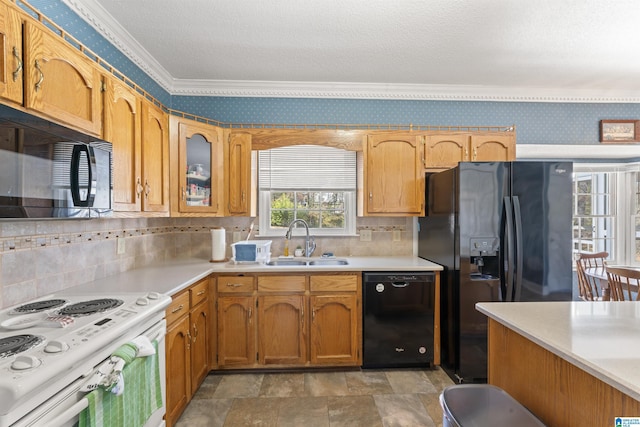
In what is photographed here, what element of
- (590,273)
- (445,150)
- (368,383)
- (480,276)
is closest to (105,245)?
(368,383)

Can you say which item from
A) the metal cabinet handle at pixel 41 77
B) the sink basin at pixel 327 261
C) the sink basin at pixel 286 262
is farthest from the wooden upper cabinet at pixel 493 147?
the metal cabinet handle at pixel 41 77

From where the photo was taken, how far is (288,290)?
98.1 inches

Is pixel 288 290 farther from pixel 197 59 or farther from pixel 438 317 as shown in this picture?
pixel 197 59

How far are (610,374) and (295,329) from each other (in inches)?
79.7

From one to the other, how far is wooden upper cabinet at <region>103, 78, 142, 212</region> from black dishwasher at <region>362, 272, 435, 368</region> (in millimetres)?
1813

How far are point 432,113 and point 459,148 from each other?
56cm

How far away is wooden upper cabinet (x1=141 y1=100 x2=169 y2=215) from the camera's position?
6.80ft

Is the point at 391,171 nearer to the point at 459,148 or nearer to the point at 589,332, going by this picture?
the point at 459,148

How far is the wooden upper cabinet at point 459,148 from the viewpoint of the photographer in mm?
2859

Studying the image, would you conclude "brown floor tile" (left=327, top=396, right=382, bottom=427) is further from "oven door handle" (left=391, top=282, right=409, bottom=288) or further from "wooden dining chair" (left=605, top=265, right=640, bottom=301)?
"wooden dining chair" (left=605, top=265, right=640, bottom=301)

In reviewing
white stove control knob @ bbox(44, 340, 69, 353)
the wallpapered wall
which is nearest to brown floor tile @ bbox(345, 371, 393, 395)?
white stove control knob @ bbox(44, 340, 69, 353)

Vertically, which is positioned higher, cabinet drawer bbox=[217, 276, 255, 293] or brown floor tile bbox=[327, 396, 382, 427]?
cabinet drawer bbox=[217, 276, 255, 293]

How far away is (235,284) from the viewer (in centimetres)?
247

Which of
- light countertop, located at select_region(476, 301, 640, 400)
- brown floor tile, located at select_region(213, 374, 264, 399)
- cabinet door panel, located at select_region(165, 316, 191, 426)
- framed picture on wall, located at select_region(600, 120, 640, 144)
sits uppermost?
framed picture on wall, located at select_region(600, 120, 640, 144)
